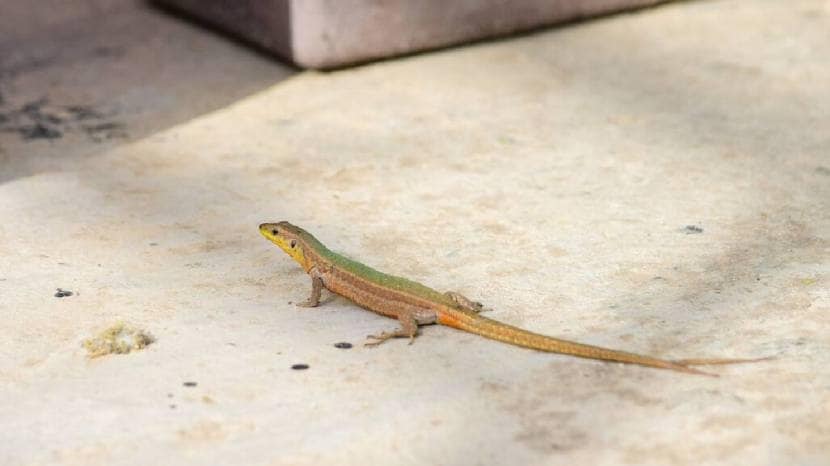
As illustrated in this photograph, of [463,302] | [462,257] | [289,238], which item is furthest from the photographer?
[462,257]

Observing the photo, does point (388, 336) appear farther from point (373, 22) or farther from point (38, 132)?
point (373, 22)

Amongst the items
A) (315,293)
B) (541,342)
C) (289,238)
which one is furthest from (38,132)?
(541,342)

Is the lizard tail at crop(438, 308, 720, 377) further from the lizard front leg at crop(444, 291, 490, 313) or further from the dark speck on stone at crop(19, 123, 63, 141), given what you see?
the dark speck on stone at crop(19, 123, 63, 141)

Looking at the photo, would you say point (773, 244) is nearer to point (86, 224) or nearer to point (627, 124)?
point (627, 124)

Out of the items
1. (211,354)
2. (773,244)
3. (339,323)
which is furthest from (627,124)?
(211,354)

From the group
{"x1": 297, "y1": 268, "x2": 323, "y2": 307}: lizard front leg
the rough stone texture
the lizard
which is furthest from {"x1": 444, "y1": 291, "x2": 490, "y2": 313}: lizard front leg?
the rough stone texture

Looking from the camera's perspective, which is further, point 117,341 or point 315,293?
point 315,293
